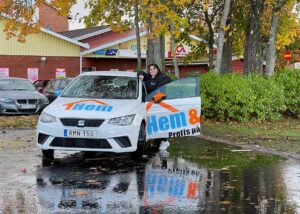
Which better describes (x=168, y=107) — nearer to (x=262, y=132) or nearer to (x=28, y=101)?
(x=262, y=132)

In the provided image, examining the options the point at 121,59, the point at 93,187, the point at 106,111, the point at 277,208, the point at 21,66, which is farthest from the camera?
the point at 121,59

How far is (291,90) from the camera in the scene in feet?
63.0

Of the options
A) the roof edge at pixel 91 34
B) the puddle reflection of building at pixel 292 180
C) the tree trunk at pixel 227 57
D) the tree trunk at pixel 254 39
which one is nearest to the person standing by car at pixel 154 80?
the puddle reflection of building at pixel 292 180

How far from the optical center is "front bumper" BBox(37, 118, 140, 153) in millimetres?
10070

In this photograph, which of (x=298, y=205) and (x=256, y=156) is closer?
(x=298, y=205)

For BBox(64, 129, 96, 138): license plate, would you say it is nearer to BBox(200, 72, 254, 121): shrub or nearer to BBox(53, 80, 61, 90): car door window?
BBox(200, 72, 254, 121): shrub

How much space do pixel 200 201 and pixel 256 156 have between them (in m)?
4.30

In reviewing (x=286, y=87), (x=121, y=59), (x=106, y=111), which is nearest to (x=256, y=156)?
(x=106, y=111)

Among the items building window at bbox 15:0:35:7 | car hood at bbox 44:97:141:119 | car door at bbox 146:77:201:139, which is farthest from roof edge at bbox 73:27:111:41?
car hood at bbox 44:97:141:119

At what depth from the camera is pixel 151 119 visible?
38.1 ft

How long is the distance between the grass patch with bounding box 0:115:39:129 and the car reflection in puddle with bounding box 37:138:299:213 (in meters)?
5.97

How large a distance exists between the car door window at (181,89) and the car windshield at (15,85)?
1076 cm

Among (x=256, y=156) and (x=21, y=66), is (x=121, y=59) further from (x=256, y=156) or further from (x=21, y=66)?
(x=256, y=156)

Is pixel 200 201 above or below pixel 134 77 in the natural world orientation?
below
